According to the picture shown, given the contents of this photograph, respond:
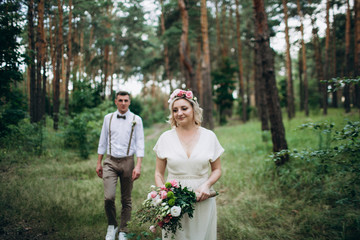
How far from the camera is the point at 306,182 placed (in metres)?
5.17

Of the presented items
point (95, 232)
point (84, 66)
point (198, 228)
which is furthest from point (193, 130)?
point (84, 66)

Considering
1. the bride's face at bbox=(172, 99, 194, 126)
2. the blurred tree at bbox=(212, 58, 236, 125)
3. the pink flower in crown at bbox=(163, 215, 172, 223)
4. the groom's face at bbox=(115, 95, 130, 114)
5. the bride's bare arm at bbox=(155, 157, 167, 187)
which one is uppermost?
the blurred tree at bbox=(212, 58, 236, 125)

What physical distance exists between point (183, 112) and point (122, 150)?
70.4 inches

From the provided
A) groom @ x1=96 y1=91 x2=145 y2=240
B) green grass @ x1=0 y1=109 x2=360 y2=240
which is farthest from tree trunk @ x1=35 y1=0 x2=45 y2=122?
groom @ x1=96 y1=91 x2=145 y2=240

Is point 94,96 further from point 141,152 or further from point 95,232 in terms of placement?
point 95,232

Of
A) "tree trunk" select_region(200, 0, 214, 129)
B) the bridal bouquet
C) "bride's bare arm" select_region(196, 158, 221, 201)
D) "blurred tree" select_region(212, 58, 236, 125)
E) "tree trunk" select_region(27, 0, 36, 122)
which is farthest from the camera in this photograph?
"blurred tree" select_region(212, 58, 236, 125)

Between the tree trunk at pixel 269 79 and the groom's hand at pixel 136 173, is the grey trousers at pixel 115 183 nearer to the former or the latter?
the groom's hand at pixel 136 173

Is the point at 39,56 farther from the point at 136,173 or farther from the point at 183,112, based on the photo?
the point at 183,112

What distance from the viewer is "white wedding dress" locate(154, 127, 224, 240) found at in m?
2.35

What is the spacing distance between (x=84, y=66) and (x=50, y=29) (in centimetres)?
129

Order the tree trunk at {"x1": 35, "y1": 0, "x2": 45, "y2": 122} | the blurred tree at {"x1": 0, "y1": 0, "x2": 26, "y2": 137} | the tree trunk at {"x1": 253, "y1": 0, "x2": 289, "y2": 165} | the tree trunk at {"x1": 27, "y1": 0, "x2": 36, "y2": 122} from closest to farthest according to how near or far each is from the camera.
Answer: the blurred tree at {"x1": 0, "y1": 0, "x2": 26, "y2": 137}
the tree trunk at {"x1": 27, "y1": 0, "x2": 36, "y2": 122}
the tree trunk at {"x1": 35, "y1": 0, "x2": 45, "y2": 122}
the tree trunk at {"x1": 253, "y1": 0, "x2": 289, "y2": 165}

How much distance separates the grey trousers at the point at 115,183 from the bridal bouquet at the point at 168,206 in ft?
5.21

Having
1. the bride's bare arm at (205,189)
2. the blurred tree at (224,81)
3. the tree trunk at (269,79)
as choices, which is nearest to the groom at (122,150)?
the bride's bare arm at (205,189)

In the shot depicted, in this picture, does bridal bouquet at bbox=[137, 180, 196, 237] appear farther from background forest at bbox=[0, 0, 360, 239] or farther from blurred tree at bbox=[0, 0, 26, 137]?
blurred tree at bbox=[0, 0, 26, 137]
